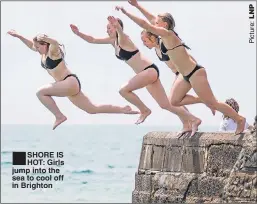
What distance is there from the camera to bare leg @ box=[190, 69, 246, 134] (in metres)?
17.6

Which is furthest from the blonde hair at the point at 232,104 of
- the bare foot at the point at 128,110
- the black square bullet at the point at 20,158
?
the black square bullet at the point at 20,158

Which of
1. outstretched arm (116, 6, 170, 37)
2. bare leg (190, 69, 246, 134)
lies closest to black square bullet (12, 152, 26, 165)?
bare leg (190, 69, 246, 134)

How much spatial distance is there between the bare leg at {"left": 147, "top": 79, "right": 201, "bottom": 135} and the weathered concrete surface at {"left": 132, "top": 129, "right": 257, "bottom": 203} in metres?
0.30

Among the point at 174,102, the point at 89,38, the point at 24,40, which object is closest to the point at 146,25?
the point at 174,102

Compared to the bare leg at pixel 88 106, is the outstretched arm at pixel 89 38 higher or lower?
higher

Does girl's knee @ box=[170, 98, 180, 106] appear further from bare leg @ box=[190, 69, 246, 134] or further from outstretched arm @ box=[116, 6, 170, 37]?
outstretched arm @ box=[116, 6, 170, 37]

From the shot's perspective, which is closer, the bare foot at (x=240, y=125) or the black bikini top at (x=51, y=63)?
the bare foot at (x=240, y=125)

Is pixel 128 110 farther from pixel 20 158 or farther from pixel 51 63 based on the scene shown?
pixel 20 158

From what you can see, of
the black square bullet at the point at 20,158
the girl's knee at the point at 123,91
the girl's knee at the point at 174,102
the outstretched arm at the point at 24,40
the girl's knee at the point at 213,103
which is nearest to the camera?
the girl's knee at the point at 213,103

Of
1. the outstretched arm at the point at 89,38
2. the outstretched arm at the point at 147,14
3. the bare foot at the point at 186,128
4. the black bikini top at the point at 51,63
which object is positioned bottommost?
the bare foot at the point at 186,128

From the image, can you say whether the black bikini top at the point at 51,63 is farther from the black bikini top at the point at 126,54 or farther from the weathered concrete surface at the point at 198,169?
the weathered concrete surface at the point at 198,169

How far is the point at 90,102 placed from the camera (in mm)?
19438

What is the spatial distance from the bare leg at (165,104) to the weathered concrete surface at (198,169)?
303 millimetres

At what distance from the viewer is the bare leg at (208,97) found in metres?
17.6
